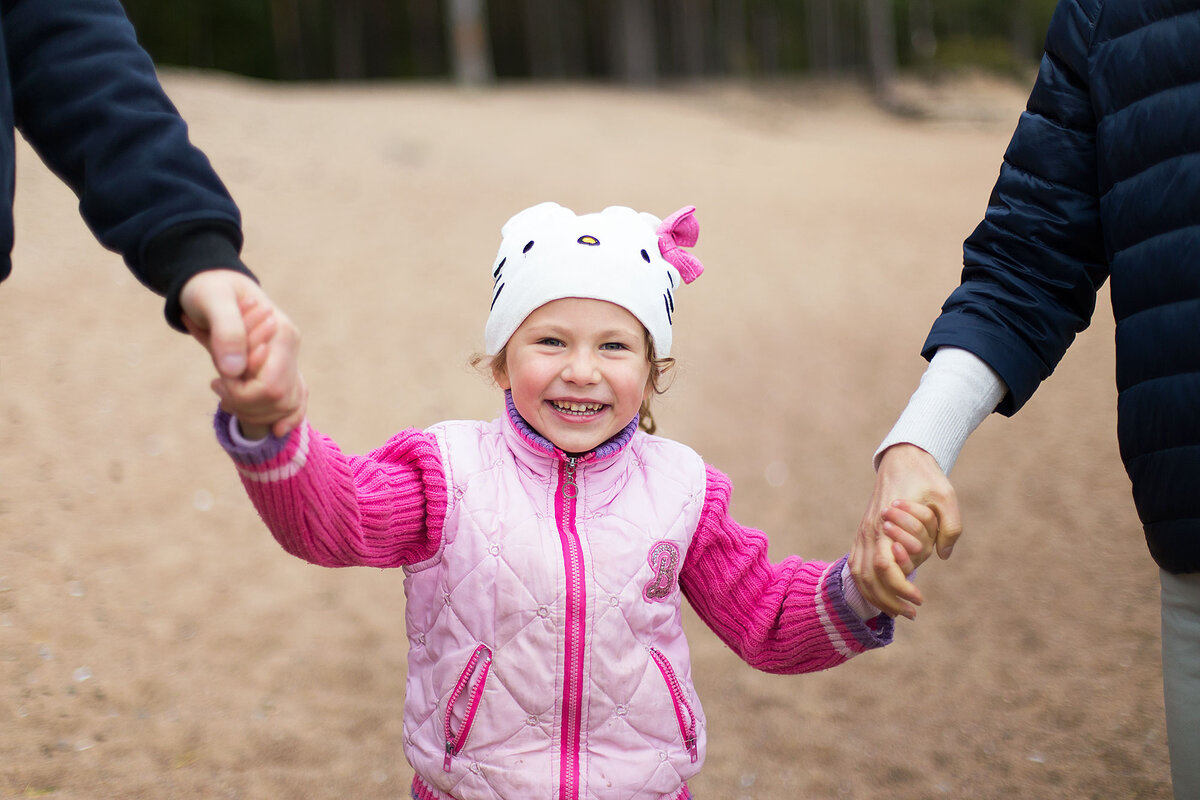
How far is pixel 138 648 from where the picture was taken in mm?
4445

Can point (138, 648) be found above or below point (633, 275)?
below

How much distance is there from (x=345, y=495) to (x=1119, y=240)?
1367mm

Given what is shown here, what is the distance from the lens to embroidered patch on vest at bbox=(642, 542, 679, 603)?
2.04 meters

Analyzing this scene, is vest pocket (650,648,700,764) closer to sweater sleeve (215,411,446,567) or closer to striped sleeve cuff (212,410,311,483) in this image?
sweater sleeve (215,411,446,567)

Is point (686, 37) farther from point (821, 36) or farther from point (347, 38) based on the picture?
point (347, 38)

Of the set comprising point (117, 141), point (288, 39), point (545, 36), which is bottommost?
point (117, 141)

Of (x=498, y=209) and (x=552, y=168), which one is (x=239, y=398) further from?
(x=552, y=168)

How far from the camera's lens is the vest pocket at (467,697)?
197 centimetres

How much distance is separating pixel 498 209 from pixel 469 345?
311 centimetres

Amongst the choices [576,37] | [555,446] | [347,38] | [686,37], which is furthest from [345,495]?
[686,37]

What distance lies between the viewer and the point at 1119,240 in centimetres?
184

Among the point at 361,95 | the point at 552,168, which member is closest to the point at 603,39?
the point at 361,95

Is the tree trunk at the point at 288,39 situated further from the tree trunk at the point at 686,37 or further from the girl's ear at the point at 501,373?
the girl's ear at the point at 501,373

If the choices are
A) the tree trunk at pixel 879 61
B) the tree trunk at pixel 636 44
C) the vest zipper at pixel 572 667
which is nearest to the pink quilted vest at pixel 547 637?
the vest zipper at pixel 572 667
